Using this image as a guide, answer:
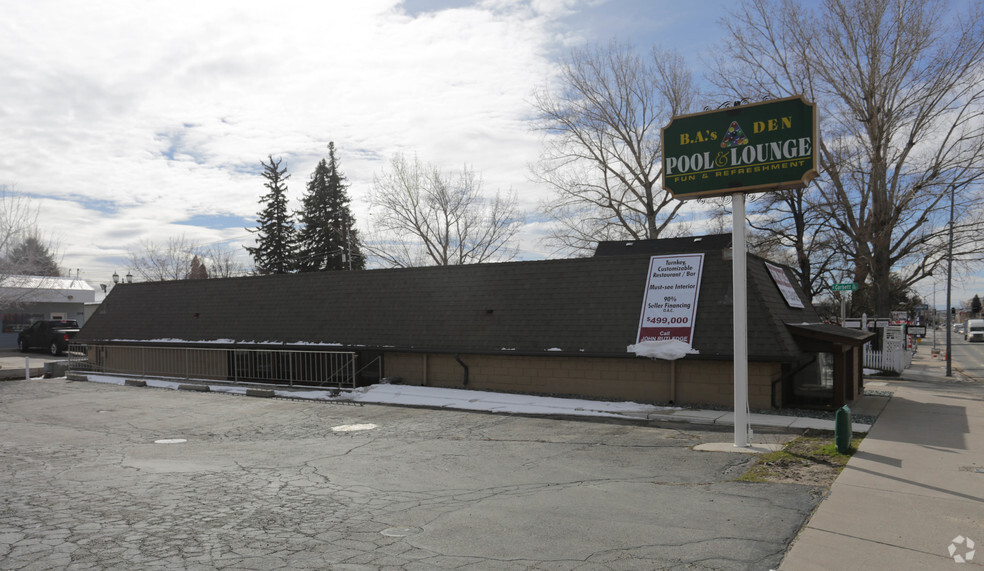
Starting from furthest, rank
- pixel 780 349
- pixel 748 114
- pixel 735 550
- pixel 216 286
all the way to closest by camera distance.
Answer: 1. pixel 216 286
2. pixel 780 349
3. pixel 748 114
4. pixel 735 550

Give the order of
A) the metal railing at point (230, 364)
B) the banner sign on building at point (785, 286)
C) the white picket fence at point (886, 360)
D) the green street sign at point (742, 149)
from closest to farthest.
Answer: the green street sign at point (742, 149)
the banner sign on building at point (785, 286)
the metal railing at point (230, 364)
the white picket fence at point (886, 360)

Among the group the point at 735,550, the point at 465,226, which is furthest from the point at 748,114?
the point at 465,226

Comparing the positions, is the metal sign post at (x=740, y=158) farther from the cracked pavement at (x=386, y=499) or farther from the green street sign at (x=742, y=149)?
the cracked pavement at (x=386, y=499)

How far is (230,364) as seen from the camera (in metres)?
21.8

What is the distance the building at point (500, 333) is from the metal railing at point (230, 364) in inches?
2.5

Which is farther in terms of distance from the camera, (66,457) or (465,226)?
(465,226)

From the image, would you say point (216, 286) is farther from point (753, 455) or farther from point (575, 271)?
point (753, 455)

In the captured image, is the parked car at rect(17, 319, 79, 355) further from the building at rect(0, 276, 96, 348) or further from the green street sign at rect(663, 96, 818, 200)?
the green street sign at rect(663, 96, 818, 200)

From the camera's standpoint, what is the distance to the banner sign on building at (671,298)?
1519cm

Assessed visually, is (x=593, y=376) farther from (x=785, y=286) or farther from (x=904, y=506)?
(x=904, y=506)

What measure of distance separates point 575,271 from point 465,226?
88.3 ft

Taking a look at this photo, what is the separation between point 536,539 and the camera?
6000mm

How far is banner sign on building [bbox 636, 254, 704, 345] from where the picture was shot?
15188mm

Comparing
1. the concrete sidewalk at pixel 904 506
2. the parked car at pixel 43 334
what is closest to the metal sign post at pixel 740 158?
the concrete sidewalk at pixel 904 506
